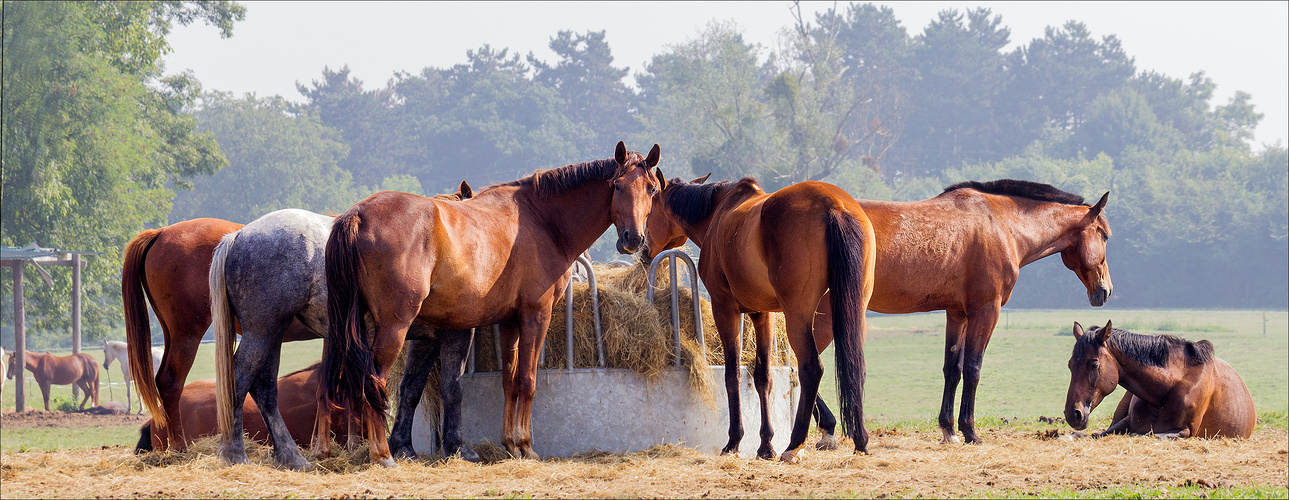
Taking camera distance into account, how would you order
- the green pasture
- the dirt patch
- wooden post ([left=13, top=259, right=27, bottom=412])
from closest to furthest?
the green pasture
the dirt patch
wooden post ([left=13, top=259, right=27, bottom=412])

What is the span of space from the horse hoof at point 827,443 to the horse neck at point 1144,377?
291 cm

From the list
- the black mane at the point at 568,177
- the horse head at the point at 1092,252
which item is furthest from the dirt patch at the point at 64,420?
the horse head at the point at 1092,252

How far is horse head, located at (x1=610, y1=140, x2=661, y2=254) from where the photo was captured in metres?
6.55

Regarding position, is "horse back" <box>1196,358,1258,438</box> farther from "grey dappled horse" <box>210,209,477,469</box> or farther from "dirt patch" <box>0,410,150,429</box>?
"dirt patch" <box>0,410,150,429</box>

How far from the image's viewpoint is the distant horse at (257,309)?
6.08 metres

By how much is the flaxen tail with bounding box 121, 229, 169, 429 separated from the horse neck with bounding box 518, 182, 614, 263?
2.70m

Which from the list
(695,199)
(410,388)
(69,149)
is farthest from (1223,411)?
(69,149)

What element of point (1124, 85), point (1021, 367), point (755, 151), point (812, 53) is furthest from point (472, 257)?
point (1124, 85)

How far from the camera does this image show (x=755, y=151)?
4334 cm

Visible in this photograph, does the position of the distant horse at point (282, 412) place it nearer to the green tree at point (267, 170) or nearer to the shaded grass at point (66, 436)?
the shaded grass at point (66, 436)

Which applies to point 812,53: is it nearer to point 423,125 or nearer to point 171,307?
point 423,125

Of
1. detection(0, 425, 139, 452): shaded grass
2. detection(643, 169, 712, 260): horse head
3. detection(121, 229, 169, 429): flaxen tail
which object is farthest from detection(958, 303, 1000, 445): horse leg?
detection(0, 425, 139, 452): shaded grass

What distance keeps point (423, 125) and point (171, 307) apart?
59051mm

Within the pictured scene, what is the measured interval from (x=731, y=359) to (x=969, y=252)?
2222 mm
